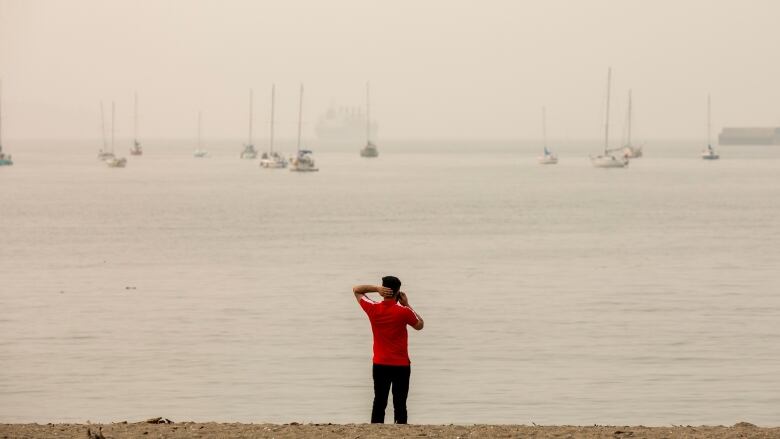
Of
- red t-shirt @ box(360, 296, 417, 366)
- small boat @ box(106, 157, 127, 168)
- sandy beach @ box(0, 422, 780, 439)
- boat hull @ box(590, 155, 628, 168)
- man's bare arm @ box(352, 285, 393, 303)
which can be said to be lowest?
small boat @ box(106, 157, 127, 168)

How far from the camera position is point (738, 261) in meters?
47.1

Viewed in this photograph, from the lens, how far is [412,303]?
1353 inches

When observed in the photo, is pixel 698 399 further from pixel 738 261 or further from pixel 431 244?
pixel 431 244

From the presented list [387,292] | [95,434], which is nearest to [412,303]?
[387,292]

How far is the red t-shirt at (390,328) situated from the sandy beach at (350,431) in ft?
2.11

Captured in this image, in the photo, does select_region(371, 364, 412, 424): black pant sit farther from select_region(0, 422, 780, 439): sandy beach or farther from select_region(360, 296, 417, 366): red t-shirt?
select_region(0, 422, 780, 439): sandy beach

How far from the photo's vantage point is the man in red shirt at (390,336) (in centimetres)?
1239

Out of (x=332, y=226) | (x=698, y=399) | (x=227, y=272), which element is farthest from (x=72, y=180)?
(x=698, y=399)

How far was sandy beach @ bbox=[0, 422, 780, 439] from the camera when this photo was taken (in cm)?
1225

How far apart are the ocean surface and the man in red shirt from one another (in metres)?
5.70

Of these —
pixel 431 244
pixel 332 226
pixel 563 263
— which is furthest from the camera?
pixel 332 226

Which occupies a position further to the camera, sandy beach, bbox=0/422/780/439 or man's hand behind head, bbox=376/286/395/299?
man's hand behind head, bbox=376/286/395/299

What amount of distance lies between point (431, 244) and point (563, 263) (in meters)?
10.7

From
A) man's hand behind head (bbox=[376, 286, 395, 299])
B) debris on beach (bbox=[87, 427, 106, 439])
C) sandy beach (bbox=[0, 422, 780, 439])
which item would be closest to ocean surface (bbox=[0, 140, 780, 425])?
sandy beach (bbox=[0, 422, 780, 439])
